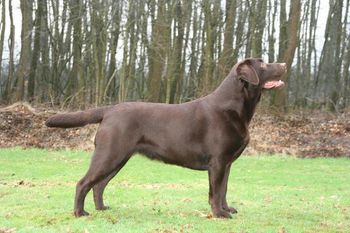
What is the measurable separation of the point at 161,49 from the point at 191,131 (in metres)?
19.4

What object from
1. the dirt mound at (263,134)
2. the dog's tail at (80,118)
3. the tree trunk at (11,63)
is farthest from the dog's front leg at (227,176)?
the tree trunk at (11,63)

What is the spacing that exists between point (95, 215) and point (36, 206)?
4.60ft

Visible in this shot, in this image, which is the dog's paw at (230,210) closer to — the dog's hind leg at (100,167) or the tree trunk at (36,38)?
the dog's hind leg at (100,167)

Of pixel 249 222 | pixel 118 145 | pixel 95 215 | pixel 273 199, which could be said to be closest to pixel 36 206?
pixel 95 215

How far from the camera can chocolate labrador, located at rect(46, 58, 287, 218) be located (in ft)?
23.1

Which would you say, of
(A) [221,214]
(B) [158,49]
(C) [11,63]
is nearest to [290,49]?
(B) [158,49]

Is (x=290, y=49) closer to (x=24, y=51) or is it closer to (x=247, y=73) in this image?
(x=24, y=51)

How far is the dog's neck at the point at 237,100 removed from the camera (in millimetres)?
7116

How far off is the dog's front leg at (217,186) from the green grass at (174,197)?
159 mm

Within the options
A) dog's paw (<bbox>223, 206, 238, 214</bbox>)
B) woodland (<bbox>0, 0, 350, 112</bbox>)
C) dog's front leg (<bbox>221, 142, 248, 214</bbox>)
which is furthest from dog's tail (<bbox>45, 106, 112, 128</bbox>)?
woodland (<bbox>0, 0, 350, 112</bbox>)

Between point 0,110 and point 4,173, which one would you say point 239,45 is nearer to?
point 0,110

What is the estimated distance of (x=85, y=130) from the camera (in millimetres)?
19984

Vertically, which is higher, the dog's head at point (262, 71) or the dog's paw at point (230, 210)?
the dog's head at point (262, 71)

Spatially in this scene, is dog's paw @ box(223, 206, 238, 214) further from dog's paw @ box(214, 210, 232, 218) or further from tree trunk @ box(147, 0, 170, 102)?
tree trunk @ box(147, 0, 170, 102)
